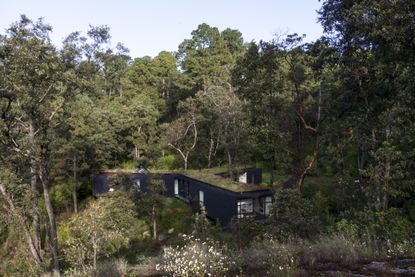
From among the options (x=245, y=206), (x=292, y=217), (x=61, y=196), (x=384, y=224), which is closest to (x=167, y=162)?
(x=61, y=196)

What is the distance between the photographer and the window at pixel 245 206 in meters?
22.7

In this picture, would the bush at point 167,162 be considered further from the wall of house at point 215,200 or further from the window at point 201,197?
the window at point 201,197

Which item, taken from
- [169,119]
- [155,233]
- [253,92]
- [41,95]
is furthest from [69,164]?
[253,92]

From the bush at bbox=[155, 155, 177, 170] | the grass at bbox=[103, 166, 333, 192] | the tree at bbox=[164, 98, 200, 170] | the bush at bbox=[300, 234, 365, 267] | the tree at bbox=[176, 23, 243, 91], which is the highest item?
the tree at bbox=[176, 23, 243, 91]

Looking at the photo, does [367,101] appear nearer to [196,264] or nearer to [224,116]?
[196,264]

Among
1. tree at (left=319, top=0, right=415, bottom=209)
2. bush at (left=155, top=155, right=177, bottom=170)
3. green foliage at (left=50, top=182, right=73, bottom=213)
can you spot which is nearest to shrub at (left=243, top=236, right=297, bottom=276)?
tree at (left=319, top=0, right=415, bottom=209)

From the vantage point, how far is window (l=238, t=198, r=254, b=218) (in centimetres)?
2272

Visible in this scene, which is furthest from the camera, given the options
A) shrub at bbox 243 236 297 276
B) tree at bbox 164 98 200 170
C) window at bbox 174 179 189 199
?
tree at bbox 164 98 200 170

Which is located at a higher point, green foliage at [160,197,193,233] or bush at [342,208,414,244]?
bush at [342,208,414,244]

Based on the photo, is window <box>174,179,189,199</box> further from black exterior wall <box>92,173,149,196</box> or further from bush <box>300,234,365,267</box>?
bush <box>300,234,365,267</box>

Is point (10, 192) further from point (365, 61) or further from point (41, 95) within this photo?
point (365, 61)

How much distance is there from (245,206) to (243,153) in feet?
24.7

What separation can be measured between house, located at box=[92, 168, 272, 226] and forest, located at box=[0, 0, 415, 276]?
1.33 meters

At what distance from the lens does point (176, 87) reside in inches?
1729
